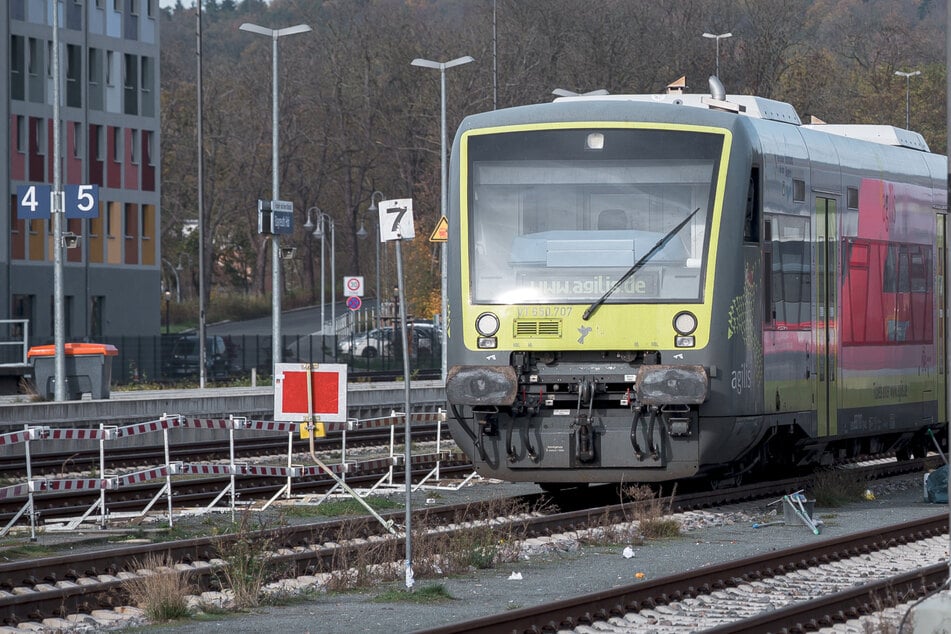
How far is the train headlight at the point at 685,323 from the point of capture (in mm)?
15664

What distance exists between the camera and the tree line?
231 ft

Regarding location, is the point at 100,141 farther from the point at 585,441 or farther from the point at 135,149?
the point at 585,441

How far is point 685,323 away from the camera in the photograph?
51.4 feet

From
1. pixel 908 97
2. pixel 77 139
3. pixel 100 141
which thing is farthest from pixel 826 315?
pixel 908 97

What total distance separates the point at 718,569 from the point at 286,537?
11.4 ft

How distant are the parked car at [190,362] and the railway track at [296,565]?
38.8 m

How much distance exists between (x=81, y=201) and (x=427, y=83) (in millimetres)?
42058

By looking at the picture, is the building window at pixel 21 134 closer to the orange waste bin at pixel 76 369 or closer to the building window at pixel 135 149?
the building window at pixel 135 149

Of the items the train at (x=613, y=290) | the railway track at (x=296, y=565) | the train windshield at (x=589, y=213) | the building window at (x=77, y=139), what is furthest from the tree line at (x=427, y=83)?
the railway track at (x=296, y=565)

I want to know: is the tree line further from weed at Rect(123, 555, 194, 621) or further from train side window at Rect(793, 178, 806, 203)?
weed at Rect(123, 555, 194, 621)

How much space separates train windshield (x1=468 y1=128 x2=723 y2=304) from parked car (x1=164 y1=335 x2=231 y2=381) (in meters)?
38.6

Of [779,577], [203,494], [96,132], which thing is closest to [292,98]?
[96,132]

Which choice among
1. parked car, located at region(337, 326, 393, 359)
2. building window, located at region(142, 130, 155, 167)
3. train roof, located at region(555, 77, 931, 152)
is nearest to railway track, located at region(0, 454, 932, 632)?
train roof, located at region(555, 77, 931, 152)

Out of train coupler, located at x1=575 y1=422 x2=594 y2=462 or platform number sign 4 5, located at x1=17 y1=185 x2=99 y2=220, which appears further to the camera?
platform number sign 4 5, located at x1=17 y1=185 x2=99 y2=220
